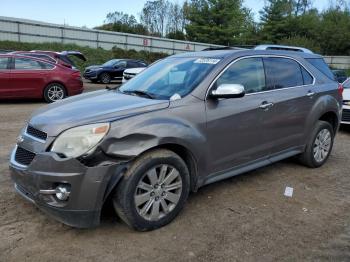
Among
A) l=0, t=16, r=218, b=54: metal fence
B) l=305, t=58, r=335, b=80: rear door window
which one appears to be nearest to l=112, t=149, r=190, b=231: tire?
l=305, t=58, r=335, b=80: rear door window

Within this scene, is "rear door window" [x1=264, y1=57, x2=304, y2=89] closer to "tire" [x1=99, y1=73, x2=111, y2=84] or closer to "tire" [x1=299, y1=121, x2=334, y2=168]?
"tire" [x1=299, y1=121, x2=334, y2=168]

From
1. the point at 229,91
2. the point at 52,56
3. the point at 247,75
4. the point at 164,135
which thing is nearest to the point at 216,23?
the point at 52,56

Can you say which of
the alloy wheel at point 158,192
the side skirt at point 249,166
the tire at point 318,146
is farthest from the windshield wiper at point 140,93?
the tire at point 318,146

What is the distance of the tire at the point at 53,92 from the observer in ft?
39.7

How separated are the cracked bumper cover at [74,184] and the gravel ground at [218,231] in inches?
12.0

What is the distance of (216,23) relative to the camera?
53.7 metres

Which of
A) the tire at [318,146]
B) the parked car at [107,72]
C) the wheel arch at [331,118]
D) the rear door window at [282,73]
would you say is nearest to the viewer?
the rear door window at [282,73]

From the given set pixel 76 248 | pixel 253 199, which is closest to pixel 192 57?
pixel 253 199

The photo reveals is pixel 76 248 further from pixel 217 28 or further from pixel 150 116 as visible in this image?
pixel 217 28

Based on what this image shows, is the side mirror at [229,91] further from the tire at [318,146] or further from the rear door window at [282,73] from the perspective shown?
the tire at [318,146]

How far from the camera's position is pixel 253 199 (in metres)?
4.59

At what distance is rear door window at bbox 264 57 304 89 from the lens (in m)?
4.95

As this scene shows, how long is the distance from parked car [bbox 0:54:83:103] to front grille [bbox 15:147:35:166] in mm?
8337

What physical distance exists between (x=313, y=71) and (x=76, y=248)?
13.6 ft
